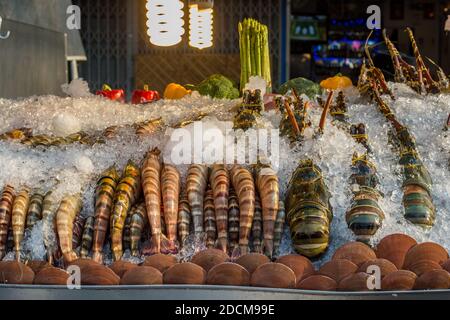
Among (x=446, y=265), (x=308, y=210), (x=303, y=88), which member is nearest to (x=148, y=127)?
(x=308, y=210)

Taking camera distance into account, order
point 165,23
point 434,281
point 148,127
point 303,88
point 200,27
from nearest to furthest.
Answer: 1. point 434,281
2. point 148,127
3. point 165,23
4. point 303,88
5. point 200,27

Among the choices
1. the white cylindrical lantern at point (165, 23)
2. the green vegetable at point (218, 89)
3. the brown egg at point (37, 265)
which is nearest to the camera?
the brown egg at point (37, 265)

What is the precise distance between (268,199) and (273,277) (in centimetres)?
58

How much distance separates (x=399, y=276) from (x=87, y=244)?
1219mm

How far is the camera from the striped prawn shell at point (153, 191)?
2963 millimetres

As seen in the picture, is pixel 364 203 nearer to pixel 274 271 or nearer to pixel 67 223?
pixel 274 271

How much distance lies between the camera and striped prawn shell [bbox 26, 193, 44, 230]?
302 cm

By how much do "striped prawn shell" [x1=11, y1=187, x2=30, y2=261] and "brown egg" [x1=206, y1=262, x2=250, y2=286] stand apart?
2.81 feet

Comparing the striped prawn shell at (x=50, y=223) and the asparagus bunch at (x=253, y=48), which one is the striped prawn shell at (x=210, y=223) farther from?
the asparagus bunch at (x=253, y=48)

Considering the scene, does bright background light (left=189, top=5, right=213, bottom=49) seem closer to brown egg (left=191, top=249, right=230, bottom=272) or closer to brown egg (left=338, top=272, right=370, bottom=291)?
brown egg (left=191, top=249, right=230, bottom=272)

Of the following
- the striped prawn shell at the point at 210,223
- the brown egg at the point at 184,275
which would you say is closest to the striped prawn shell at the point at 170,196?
the striped prawn shell at the point at 210,223

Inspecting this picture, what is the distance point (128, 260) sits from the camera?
9.61 ft

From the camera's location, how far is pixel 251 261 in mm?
2637

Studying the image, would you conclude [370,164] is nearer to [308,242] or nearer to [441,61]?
[308,242]
